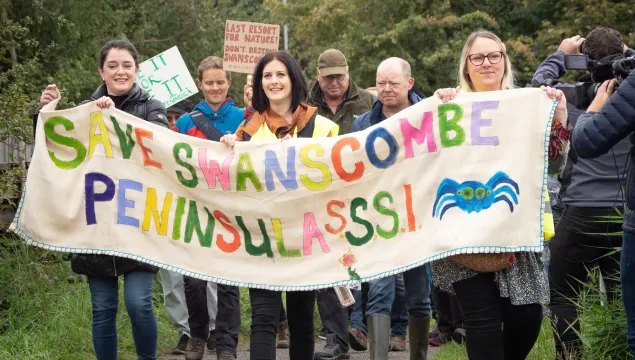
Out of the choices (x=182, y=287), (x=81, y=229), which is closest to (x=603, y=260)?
(x=81, y=229)

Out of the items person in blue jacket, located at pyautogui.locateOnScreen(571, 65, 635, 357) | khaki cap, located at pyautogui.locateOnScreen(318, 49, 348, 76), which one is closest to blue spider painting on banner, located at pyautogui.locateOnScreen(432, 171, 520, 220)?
person in blue jacket, located at pyautogui.locateOnScreen(571, 65, 635, 357)

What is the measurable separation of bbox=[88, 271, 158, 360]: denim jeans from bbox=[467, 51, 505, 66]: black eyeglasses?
2210 millimetres

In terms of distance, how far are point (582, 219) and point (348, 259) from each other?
1.43 m

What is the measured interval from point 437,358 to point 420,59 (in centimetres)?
2210

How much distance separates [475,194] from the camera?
542 cm

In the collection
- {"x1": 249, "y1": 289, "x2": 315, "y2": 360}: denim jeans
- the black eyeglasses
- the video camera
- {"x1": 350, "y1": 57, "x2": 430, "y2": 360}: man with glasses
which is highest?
the black eyeglasses

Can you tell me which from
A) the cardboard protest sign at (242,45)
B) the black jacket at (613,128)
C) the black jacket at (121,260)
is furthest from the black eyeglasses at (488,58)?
the cardboard protest sign at (242,45)

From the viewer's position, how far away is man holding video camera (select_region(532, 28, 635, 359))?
597cm

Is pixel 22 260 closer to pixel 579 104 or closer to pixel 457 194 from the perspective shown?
pixel 457 194

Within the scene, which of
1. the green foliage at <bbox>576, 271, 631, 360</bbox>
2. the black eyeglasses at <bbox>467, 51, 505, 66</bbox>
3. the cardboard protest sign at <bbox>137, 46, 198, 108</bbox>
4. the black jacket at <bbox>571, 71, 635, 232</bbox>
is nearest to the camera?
the black jacket at <bbox>571, 71, 635, 232</bbox>

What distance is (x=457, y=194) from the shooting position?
17.9 feet

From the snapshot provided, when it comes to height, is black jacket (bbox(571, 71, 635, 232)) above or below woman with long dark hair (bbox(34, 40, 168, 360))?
above

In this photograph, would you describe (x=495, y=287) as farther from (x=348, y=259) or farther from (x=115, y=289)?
(x=115, y=289)

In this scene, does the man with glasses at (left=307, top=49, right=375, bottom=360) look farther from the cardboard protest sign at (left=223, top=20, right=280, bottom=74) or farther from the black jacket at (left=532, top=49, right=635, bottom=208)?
the cardboard protest sign at (left=223, top=20, right=280, bottom=74)
